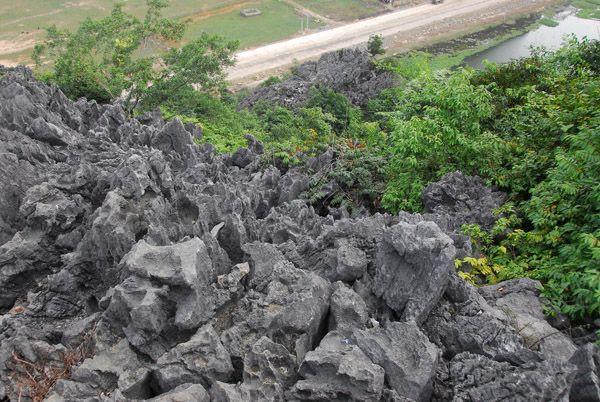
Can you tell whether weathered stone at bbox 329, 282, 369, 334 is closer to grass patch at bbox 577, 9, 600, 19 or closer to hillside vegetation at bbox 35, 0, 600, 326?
hillside vegetation at bbox 35, 0, 600, 326

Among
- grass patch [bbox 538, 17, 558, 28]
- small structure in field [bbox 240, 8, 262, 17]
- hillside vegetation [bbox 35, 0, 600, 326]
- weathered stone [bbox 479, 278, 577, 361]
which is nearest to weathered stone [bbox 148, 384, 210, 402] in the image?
weathered stone [bbox 479, 278, 577, 361]

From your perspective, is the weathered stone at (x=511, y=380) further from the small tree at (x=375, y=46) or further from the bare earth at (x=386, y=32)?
the bare earth at (x=386, y=32)

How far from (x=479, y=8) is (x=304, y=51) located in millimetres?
37883

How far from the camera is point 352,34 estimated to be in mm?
65188

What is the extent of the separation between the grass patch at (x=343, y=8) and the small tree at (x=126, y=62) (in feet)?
153

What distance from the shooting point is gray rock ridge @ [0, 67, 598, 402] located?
700 cm

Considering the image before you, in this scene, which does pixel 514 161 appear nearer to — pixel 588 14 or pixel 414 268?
pixel 414 268

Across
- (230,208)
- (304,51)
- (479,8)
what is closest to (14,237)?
(230,208)

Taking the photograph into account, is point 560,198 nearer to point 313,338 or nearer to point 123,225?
point 313,338

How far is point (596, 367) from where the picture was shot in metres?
7.09

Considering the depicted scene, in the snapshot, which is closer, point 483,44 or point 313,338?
point 313,338

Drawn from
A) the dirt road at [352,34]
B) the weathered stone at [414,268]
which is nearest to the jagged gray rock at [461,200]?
the weathered stone at [414,268]

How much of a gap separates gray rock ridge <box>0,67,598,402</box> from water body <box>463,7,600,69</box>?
2039 inches

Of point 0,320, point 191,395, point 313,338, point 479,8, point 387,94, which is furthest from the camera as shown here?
point 479,8
